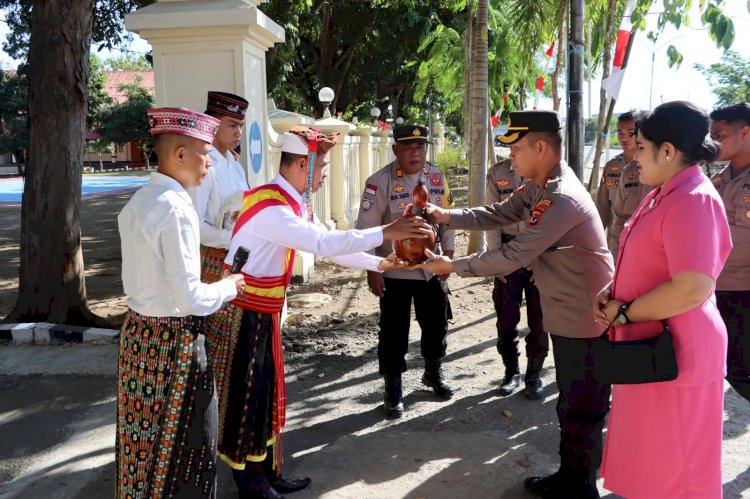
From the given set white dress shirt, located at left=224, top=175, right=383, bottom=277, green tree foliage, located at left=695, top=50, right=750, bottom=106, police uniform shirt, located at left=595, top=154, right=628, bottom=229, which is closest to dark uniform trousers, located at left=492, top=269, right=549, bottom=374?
police uniform shirt, located at left=595, top=154, right=628, bottom=229

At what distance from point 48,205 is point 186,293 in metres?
4.54

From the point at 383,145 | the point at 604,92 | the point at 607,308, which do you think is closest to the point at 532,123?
the point at 607,308

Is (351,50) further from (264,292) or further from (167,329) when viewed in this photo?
(167,329)

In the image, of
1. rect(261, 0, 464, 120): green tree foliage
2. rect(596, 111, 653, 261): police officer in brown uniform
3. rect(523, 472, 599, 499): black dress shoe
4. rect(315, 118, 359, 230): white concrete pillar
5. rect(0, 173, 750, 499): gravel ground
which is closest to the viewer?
rect(523, 472, 599, 499): black dress shoe

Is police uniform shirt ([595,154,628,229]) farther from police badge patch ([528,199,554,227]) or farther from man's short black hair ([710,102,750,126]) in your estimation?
police badge patch ([528,199,554,227])

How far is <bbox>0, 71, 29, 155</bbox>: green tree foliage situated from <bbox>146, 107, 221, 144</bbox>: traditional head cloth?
35.9 meters

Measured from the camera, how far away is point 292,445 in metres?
4.07

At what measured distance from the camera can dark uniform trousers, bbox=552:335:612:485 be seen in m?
3.17

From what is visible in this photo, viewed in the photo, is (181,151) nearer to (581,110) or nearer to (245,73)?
(245,73)

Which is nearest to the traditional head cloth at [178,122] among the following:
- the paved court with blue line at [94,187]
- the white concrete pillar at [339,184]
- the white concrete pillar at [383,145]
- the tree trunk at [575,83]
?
the tree trunk at [575,83]

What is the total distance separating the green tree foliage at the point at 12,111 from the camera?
111 feet

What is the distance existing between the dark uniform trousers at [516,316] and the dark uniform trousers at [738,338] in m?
1.28

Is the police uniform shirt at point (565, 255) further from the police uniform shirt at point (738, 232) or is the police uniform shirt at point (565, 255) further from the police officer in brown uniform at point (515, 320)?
the police officer in brown uniform at point (515, 320)

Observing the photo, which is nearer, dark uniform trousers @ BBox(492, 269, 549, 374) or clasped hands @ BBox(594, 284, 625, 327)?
clasped hands @ BBox(594, 284, 625, 327)
